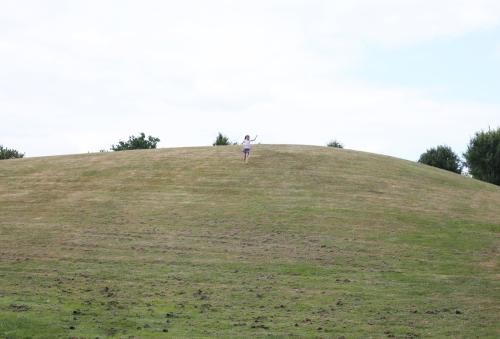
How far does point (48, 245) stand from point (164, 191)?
38.6ft

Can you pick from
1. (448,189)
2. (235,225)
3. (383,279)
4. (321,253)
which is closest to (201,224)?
(235,225)

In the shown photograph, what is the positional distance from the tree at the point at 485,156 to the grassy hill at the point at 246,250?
85.7 feet

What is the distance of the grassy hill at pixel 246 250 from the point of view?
1872 cm

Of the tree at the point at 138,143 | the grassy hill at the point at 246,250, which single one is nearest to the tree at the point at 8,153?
the tree at the point at 138,143

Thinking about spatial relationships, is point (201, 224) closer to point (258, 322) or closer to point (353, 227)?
point (353, 227)

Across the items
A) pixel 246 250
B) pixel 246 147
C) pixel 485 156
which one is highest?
pixel 485 156

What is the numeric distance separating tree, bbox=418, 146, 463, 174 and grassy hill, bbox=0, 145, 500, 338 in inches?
1260

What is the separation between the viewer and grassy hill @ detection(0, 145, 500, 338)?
18.7 metres

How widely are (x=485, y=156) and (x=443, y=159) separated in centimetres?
784

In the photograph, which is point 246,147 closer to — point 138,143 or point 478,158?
point 478,158

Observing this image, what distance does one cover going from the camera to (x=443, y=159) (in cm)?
7969

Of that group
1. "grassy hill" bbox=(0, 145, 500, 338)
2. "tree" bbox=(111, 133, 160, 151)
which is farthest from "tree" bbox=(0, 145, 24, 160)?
"grassy hill" bbox=(0, 145, 500, 338)

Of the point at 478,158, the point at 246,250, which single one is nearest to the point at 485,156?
the point at 478,158

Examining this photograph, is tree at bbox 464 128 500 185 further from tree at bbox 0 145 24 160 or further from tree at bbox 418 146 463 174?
tree at bbox 0 145 24 160
